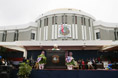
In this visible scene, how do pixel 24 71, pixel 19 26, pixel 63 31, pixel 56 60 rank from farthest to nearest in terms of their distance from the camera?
1. pixel 19 26
2. pixel 63 31
3. pixel 56 60
4. pixel 24 71

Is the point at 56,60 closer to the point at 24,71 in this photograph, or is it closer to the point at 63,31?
the point at 24,71

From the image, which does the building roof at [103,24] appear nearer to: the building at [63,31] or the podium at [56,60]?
the building at [63,31]

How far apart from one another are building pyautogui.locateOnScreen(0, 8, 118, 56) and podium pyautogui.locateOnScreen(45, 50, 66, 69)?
1202cm

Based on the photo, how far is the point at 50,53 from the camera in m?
7.27

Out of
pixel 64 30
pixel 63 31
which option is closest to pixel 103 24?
pixel 64 30

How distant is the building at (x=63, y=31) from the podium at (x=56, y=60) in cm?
1202

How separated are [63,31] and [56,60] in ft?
59.5

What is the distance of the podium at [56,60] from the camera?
711 centimetres

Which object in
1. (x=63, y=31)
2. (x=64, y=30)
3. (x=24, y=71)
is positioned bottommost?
(x=24, y=71)

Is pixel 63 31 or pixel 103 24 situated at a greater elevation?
pixel 103 24

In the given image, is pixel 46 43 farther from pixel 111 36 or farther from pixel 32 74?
pixel 111 36

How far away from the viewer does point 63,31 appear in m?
25.0

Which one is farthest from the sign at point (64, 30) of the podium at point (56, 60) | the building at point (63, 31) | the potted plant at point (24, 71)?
the potted plant at point (24, 71)

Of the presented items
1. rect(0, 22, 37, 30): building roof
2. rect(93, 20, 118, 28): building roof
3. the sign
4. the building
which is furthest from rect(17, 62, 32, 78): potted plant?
rect(93, 20, 118, 28): building roof
